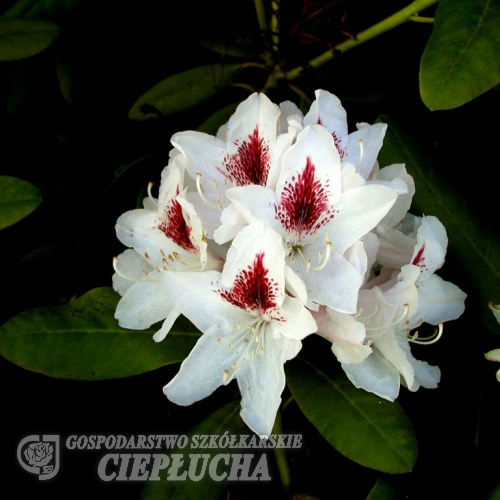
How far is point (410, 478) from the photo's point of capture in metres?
0.91

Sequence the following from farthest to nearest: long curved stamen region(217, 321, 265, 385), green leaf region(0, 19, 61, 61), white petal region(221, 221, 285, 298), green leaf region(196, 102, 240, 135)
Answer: green leaf region(196, 102, 240, 135) → green leaf region(0, 19, 61, 61) → long curved stamen region(217, 321, 265, 385) → white petal region(221, 221, 285, 298)

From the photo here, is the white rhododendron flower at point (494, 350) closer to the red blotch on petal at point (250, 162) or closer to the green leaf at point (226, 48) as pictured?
the red blotch on petal at point (250, 162)

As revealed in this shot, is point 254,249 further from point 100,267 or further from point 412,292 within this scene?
point 100,267

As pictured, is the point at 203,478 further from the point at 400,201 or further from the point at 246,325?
the point at 400,201

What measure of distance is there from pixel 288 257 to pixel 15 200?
18.8 inches

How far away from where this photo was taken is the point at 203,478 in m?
0.97

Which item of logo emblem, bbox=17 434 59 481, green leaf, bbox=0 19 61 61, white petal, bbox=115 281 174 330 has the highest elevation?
green leaf, bbox=0 19 61 61

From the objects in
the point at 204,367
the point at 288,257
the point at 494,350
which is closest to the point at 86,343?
the point at 204,367

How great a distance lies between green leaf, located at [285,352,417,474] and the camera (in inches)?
32.0

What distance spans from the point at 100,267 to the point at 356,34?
0.64 meters

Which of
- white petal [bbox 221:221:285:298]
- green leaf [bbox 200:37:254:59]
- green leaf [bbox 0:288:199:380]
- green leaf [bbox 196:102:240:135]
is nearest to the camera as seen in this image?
white petal [bbox 221:221:285:298]

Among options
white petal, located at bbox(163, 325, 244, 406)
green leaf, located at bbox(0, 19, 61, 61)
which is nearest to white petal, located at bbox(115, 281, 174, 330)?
white petal, located at bbox(163, 325, 244, 406)

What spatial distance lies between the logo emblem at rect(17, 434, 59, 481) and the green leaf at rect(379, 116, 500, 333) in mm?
747

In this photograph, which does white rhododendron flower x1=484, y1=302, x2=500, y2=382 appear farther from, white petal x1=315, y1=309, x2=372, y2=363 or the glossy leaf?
the glossy leaf
